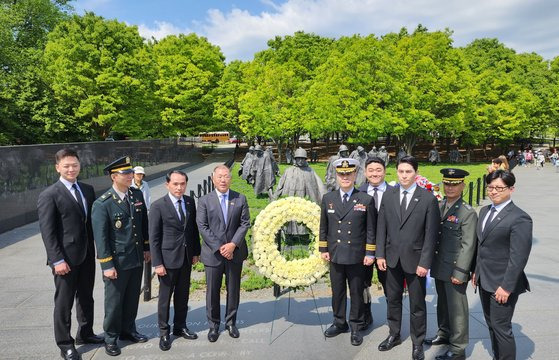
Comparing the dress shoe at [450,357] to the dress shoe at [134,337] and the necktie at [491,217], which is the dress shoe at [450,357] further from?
the dress shoe at [134,337]

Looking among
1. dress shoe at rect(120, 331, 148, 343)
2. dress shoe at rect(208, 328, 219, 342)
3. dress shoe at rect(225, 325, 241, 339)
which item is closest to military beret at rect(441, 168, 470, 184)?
dress shoe at rect(225, 325, 241, 339)

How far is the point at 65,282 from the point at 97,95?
28.8 metres

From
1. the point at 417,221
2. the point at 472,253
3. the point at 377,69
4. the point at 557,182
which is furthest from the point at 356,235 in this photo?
the point at 377,69

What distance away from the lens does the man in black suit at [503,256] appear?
3826 millimetres

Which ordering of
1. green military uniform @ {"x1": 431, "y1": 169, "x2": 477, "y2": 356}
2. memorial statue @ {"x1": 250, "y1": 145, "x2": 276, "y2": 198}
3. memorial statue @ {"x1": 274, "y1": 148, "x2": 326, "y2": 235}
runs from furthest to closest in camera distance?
memorial statue @ {"x1": 250, "y1": 145, "x2": 276, "y2": 198}, memorial statue @ {"x1": 274, "y1": 148, "x2": 326, "y2": 235}, green military uniform @ {"x1": 431, "y1": 169, "x2": 477, "y2": 356}

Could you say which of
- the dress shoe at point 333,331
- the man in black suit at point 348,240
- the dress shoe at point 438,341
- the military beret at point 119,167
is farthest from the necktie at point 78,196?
the dress shoe at point 438,341

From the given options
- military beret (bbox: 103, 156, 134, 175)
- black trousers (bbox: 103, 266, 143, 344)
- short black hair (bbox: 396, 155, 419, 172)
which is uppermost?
short black hair (bbox: 396, 155, 419, 172)

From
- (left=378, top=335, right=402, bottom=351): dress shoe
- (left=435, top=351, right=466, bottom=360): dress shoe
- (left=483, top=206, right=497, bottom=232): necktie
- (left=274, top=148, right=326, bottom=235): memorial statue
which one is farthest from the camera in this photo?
(left=274, top=148, right=326, bottom=235): memorial statue

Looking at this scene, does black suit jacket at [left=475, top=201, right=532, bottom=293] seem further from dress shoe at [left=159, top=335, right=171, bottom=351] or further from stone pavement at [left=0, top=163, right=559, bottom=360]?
dress shoe at [left=159, top=335, right=171, bottom=351]

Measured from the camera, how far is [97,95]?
1186 inches

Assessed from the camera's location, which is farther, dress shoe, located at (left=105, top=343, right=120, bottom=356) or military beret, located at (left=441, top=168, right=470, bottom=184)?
dress shoe, located at (left=105, top=343, right=120, bottom=356)

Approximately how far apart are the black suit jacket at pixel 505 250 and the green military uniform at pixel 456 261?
126 mm

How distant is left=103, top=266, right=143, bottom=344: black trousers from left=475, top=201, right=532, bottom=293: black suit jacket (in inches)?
153

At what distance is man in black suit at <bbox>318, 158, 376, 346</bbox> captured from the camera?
16.1 ft
